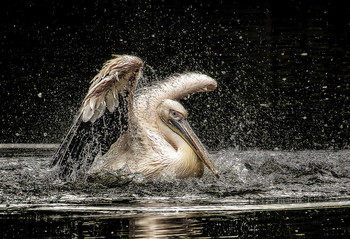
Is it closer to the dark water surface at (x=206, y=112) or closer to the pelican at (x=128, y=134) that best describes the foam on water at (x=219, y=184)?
the dark water surface at (x=206, y=112)

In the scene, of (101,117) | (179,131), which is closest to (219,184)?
(179,131)

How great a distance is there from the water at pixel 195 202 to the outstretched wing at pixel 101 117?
21 cm

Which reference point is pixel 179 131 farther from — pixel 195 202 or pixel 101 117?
pixel 195 202

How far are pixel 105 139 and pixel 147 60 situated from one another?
436 cm

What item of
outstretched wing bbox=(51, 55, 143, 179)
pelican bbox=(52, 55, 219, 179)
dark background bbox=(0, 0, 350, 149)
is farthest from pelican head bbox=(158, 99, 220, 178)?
dark background bbox=(0, 0, 350, 149)

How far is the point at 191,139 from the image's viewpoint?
5.54 m

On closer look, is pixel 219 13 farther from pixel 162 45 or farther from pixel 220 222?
pixel 220 222

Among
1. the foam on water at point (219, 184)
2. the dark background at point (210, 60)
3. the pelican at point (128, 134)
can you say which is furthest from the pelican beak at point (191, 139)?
the dark background at point (210, 60)

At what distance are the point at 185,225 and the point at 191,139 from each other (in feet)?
6.20

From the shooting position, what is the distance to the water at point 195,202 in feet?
11.9

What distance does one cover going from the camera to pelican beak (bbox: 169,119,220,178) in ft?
17.9

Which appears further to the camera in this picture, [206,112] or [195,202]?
[206,112]

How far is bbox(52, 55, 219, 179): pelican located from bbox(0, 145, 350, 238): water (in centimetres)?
17

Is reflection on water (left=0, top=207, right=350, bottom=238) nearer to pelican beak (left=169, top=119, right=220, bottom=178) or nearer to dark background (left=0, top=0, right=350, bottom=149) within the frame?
pelican beak (left=169, top=119, right=220, bottom=178)
